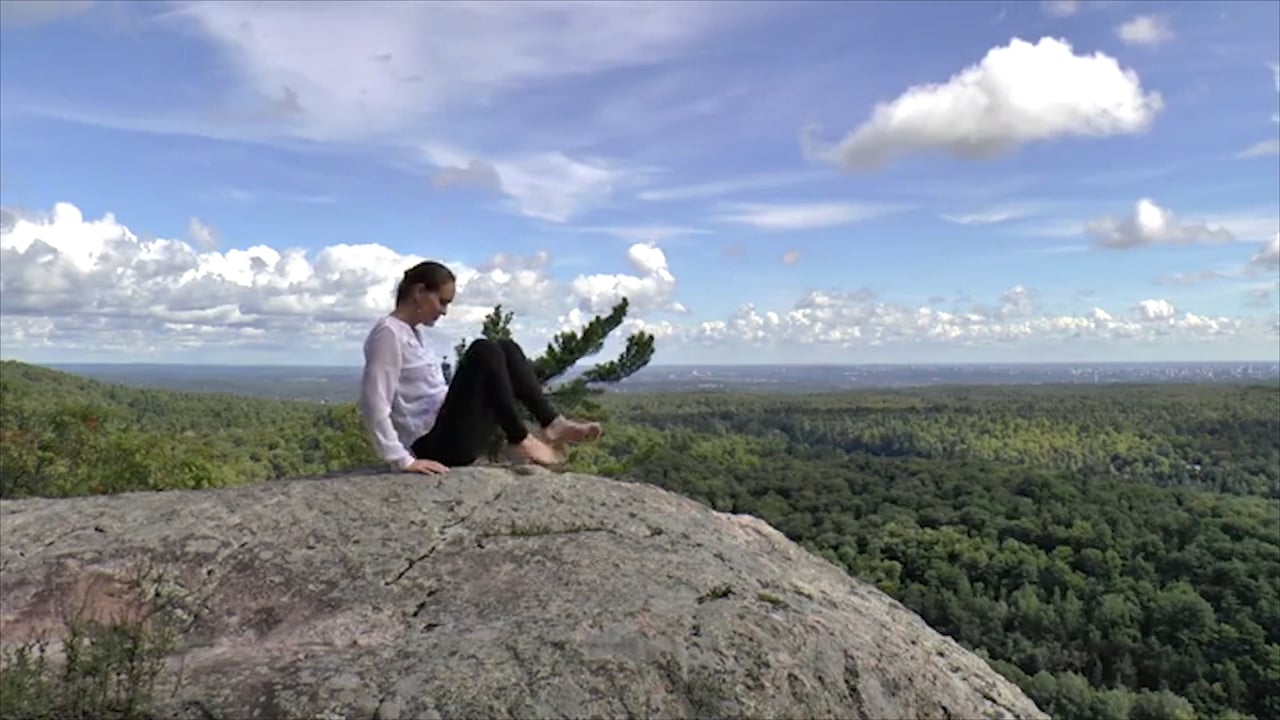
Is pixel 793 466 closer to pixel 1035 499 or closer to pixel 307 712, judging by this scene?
pixel 1035 499

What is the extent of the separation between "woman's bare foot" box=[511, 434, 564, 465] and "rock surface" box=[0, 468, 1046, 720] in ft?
1.12

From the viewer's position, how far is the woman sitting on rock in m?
6.43

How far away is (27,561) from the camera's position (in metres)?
5.34

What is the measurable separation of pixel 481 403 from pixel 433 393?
53cm

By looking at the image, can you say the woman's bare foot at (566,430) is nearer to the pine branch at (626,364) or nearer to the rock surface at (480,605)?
the rock surface at (480,605)

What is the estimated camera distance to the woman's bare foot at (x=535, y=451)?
7.08 meters

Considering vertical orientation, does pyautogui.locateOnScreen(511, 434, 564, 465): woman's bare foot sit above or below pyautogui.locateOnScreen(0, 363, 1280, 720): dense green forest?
above

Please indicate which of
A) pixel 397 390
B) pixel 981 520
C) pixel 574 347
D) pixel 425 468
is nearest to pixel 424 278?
pixel 397 390

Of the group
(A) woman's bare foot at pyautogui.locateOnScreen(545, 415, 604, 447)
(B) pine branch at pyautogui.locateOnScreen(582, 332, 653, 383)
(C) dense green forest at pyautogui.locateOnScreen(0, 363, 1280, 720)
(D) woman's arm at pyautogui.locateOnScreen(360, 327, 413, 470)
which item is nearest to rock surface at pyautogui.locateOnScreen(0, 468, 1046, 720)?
(D) woman's arm at pyautogui.locateOnScreen(360, 327, 413, 470)

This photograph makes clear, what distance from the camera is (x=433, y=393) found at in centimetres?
684

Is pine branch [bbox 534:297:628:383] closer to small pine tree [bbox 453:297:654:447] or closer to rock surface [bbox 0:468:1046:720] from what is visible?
small pine tree [bbox 453:297:654:447]

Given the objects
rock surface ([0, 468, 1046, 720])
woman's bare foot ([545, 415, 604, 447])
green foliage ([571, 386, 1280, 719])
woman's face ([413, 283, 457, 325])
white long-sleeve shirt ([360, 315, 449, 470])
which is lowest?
green foliage ([571, 386, 1280, 719])

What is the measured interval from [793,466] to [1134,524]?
4098 cm

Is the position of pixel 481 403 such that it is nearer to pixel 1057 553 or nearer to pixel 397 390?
pixel 397 390
